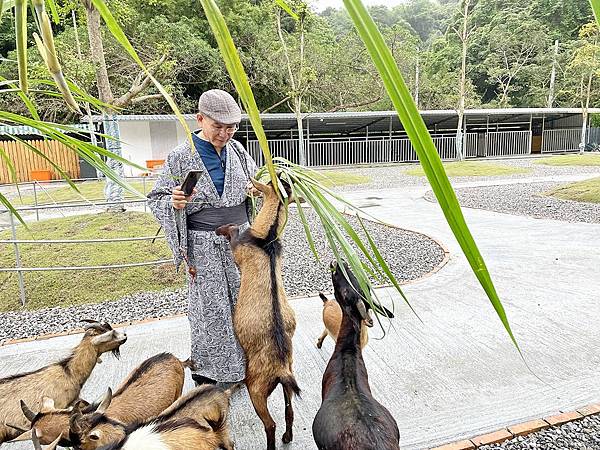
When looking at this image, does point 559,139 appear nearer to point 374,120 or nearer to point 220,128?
point 374,120

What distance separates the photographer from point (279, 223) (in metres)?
2.33

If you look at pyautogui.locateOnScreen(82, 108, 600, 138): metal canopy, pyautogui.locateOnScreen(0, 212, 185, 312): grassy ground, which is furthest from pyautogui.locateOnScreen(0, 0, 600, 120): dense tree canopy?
pyautogui.locateOnScreen(0, 212, 185, 312): grassy ground

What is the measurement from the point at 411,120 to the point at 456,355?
11.6 ft

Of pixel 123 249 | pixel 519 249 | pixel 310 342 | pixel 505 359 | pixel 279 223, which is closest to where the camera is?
pixel 279 223

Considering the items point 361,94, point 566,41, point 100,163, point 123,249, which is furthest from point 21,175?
point 566,41

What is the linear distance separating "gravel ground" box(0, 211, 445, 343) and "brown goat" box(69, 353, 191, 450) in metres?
1.35

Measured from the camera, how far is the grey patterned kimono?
271 centimetres

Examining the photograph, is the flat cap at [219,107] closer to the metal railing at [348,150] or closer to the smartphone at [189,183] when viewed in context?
the smartphone at [189,183]

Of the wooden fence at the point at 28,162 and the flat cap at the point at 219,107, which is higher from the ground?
the flat cap at the point at 219,107

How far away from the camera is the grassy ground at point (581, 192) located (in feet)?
37.4

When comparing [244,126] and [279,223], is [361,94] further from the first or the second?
[279,223]

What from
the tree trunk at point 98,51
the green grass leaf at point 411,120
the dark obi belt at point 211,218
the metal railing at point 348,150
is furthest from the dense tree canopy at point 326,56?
the green grass leaf at point 411,120

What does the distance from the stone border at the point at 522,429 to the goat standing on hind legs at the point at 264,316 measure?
0.93 meters

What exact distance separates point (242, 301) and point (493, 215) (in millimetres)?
8995
